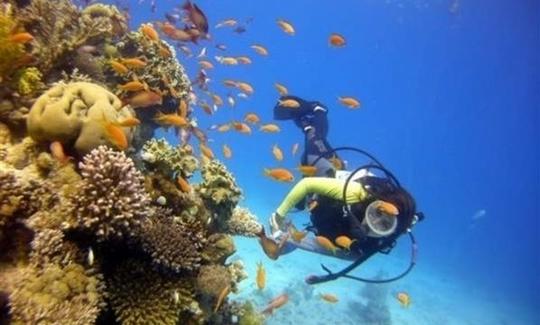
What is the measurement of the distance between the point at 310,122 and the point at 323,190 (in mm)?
4691

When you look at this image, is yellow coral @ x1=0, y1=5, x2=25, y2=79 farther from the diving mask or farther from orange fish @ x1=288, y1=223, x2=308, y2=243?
the diving mask

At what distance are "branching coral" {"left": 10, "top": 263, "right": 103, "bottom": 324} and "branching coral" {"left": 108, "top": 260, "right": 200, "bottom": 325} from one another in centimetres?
29

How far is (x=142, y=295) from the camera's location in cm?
439

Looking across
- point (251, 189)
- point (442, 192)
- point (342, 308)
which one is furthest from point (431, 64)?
point (342, 308)

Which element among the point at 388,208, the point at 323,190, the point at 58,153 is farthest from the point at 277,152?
the point at 58,153

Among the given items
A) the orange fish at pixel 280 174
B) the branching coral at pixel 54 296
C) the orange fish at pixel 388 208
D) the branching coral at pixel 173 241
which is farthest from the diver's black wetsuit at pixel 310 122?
the branching coral at pixel 54 296

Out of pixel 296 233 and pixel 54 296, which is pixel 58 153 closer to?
pixel 54 296

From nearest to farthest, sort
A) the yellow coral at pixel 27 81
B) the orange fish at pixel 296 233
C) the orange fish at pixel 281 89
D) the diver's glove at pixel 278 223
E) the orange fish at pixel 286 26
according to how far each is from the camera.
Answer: the yellow coral at pixel 27 81, the orange fish at pixel 296 233, the diver's glove at pixel 278 223, the orange fish at pixel 281 89, the orange fish at pixel 286 26

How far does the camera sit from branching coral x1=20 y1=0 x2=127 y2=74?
596 cm

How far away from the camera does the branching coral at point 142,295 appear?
4.24 metres

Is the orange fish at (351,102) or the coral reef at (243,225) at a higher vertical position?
the orange fish at (351,102)

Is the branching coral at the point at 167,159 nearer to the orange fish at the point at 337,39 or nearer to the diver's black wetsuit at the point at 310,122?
the diver's black wetsuit at the point at 310,122

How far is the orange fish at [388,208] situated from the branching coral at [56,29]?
4.81m

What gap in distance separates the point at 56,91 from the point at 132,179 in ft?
4.40
